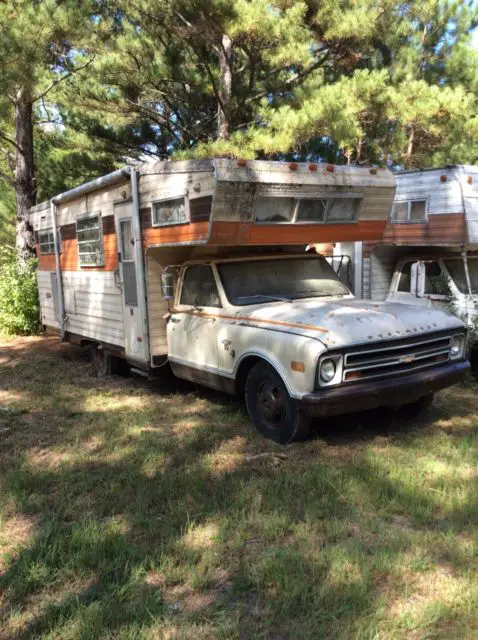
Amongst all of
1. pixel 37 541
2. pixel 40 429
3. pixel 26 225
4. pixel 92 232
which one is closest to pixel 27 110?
pixel 26 225

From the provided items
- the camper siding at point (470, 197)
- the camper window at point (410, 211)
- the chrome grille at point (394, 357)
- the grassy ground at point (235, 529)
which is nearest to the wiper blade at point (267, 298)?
the grassy ground at point (235, 529)

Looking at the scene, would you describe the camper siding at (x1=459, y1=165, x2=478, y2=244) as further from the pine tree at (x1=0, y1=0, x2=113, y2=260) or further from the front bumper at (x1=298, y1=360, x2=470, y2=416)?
the pine tree at (x1=0, y1=0, x2=113, y2=260)

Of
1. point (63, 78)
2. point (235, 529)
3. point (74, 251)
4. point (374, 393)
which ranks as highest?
point (63, 78)

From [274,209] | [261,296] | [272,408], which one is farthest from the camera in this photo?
[261,296]

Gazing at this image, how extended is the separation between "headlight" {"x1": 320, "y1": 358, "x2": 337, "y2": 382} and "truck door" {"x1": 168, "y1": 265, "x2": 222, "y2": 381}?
1.44 m

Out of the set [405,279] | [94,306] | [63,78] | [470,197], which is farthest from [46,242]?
[470,197]

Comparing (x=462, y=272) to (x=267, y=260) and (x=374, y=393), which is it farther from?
(x=374, y=393)

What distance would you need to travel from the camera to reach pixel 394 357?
15.7ft

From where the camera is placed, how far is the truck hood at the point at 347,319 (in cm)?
459

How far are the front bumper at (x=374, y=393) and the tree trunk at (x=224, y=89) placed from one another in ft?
26.5

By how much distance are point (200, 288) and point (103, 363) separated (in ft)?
8.84

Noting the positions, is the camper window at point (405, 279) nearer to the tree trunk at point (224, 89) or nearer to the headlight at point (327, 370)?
the headlight at point (327, 370)

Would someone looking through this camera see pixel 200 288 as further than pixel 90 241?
No

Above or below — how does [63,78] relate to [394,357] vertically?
above
